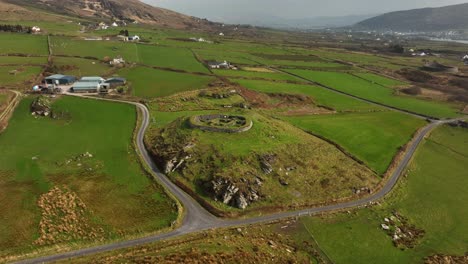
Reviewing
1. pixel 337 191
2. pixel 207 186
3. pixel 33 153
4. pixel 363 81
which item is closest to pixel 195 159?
pixel 207 186

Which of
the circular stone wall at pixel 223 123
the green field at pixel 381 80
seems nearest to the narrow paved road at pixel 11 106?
the circular stone wall at pixel 223 123

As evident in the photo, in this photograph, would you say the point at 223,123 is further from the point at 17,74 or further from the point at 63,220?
the point at 17,74

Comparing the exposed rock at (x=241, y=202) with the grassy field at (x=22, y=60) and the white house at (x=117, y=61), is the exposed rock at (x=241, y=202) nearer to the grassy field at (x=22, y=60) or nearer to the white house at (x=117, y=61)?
the white house at (x=117, y=61)

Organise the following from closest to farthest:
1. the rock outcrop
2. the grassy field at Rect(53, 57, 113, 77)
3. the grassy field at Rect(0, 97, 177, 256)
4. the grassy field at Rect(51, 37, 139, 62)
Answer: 1. the grassy field at Rect(0, 97, 177, 256)
2. the rock outcrop
3. the grassy field at Rect(53, 57, 113, 77)
4. the grassy field at Rect(51, 37, 139, 62)

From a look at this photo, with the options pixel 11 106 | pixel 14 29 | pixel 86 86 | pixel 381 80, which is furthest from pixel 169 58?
pixel 381 80

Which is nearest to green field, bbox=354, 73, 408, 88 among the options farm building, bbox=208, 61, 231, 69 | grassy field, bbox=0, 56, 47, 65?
farm building, bbox=208, 61, 231, 69

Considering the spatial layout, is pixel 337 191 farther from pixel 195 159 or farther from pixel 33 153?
pixel 33 153

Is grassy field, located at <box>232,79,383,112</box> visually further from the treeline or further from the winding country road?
the treeline
